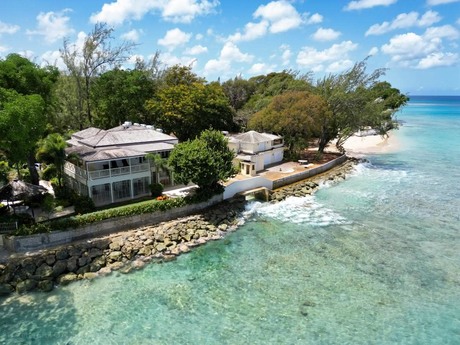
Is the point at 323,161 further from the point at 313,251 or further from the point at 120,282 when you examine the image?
the point at 120,282

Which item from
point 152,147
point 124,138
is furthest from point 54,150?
point 152,147

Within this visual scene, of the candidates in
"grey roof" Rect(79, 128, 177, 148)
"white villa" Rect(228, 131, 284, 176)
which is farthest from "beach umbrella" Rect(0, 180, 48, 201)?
"white villa" Rect(228, 131, 284, 176)

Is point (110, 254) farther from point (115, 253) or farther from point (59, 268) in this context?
point (59, 268)

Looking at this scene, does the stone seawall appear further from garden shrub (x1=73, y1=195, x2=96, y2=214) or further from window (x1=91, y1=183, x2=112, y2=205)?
window (x1=91, y1=183, x2=112, y2=205)

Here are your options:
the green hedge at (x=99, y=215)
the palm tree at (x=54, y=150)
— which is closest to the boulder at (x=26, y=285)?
the green hedge at (x=99, y=215)

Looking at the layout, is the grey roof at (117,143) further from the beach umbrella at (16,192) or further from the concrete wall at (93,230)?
the concrete wall at (93,230)
